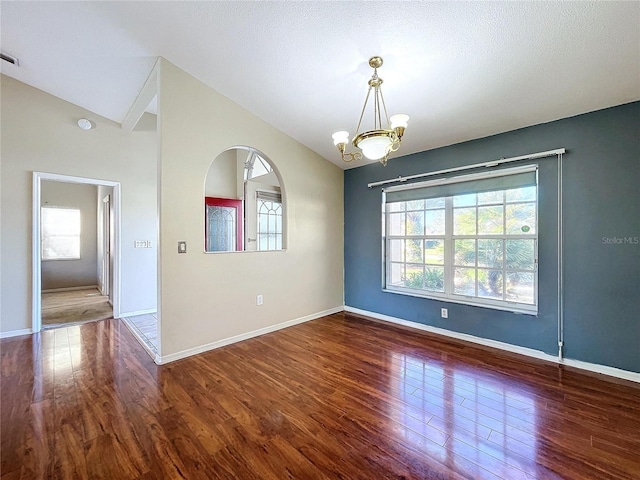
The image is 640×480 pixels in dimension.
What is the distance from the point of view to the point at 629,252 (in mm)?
2496

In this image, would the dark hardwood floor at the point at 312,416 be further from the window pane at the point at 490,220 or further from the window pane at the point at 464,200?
the window pane at the point at 464,200

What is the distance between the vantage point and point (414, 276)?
3.98 metres

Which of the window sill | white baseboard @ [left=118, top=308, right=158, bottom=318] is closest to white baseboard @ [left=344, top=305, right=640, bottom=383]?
the window sill

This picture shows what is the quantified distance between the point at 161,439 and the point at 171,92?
2.94m

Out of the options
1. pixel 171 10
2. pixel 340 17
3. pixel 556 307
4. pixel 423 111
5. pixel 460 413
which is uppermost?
pixel 171 10

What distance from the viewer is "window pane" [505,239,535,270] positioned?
3021mm

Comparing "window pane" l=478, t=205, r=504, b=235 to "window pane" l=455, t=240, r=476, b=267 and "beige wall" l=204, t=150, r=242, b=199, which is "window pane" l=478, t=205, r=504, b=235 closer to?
"window pane" l=455, t=240, r=476, b=267

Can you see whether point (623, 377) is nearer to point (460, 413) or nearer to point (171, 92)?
point (460, 413)

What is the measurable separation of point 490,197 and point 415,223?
3.14ft

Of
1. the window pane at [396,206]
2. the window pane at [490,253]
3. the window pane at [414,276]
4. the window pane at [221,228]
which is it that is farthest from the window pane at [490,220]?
the window pane at [221,228]

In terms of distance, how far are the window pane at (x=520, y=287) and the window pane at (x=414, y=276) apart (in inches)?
40.4

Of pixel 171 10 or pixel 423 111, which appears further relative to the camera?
pixel 423 111

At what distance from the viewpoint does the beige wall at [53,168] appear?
139 inches

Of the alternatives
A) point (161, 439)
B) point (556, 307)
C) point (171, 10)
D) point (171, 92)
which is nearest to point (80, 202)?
point (171, 92)
